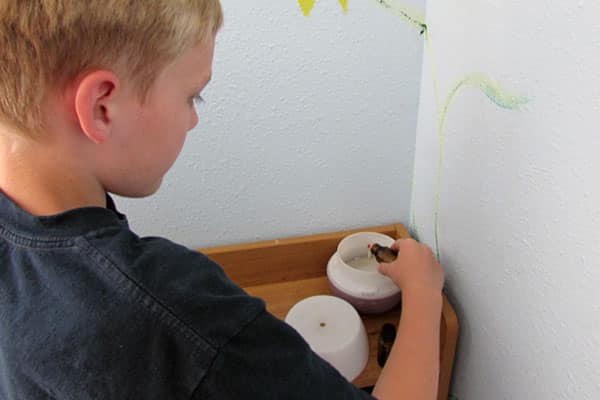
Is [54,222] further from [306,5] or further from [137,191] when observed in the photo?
[306,5]

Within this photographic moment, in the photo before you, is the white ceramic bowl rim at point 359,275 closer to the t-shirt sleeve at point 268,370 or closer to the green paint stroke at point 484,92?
the green paint stroke at point 484,92

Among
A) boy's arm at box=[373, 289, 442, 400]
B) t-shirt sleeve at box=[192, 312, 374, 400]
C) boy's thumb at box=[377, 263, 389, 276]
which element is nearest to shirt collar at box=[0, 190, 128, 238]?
t-shirt sleeve at box=[192, 312, 374, 400]

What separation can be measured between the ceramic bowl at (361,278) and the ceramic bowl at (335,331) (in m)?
0.02

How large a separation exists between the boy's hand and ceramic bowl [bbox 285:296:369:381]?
81 mm

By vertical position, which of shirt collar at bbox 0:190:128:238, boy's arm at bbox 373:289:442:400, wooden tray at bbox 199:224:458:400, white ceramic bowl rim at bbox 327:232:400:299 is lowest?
wooden tray at bbox 199:224:458:400

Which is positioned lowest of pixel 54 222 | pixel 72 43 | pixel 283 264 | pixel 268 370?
pixel 283 264

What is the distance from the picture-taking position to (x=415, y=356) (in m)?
0.53

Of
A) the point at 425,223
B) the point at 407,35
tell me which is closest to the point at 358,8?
the point at 407,35

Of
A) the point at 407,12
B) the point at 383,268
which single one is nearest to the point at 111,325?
the point at 383,268

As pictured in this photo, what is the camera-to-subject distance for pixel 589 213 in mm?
408

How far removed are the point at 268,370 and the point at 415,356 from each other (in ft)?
0.74

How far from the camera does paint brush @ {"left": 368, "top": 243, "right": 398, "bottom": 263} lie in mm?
709

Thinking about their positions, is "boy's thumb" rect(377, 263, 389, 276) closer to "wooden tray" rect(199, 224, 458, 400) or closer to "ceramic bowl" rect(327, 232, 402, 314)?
"ceramic bowl" rect(327, 232, 402, 314)

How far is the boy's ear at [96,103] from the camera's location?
0.34 m
